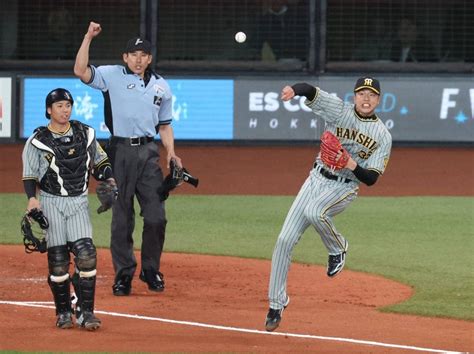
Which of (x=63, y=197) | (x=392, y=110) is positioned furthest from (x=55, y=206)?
(x=392, y=110)

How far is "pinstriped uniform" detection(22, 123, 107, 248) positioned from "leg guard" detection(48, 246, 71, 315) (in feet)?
0.21

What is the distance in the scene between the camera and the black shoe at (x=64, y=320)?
8461 millimetres

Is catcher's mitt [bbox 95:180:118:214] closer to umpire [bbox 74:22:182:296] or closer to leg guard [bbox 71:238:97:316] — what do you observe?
leg guard [bbox 71:238:97:316]

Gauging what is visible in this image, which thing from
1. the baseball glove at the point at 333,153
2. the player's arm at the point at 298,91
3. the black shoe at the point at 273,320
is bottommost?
the black shoe at the point at 273,320

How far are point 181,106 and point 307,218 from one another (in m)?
12.2

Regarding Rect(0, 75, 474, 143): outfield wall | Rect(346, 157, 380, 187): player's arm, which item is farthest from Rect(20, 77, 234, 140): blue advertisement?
Rect(346, 157, 380, 187): player's arm

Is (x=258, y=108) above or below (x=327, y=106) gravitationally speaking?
below

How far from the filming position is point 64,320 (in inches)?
333

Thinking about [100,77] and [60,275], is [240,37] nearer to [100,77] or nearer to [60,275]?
[100,77]

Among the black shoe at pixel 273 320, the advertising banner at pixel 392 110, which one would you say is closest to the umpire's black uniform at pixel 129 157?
the black shoe at pixel 273 320

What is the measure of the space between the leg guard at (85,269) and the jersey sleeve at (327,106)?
1.79 meters

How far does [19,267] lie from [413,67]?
434 inches

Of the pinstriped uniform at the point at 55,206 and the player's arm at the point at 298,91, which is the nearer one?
the player's arm at the point at 298,91

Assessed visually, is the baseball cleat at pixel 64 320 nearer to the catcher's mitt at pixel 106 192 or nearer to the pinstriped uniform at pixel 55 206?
the pinstriped uniform at pixel 55 206
